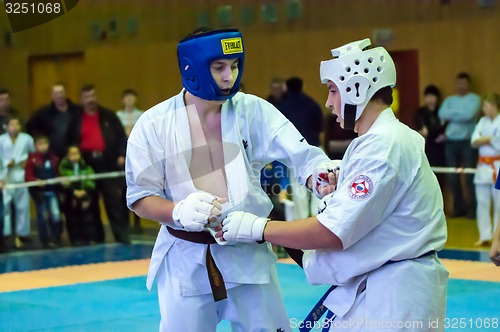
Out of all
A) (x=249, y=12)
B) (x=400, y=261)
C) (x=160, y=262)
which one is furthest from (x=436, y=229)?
(x=249, y=12)

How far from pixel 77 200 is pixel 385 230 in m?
9.15

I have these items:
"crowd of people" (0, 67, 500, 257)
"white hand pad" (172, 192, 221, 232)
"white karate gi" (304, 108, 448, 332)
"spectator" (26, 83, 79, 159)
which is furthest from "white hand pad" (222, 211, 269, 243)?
"spectator" (26, 83, 79, 159)

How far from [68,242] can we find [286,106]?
3.72 meters

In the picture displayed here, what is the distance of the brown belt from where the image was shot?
394 centimetres

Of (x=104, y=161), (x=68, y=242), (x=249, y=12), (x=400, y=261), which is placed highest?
(x=249, y=12)

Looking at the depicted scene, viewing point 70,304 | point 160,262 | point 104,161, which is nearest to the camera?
point 160,262

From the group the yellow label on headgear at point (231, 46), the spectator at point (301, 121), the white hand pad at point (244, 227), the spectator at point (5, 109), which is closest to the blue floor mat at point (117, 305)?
the spectator at point (301, 121)

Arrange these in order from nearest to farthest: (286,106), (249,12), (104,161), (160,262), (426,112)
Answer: (160,262) < (286,106) < (104,161) < (426,112) < (249,12)

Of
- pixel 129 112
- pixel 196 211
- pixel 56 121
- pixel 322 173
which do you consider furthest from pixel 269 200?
pixel 129 112

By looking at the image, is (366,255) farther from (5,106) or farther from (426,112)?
(426,112)

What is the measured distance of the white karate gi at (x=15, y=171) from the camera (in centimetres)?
1134

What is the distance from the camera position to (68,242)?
12.3 m

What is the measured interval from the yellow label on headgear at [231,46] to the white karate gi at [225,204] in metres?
0.28

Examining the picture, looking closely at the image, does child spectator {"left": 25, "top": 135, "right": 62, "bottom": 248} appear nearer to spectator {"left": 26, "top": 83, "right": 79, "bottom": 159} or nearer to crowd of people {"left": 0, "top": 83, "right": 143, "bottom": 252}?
crowd of people {"left": 0, "top": 83, "right": 143, "bottom": 252}
